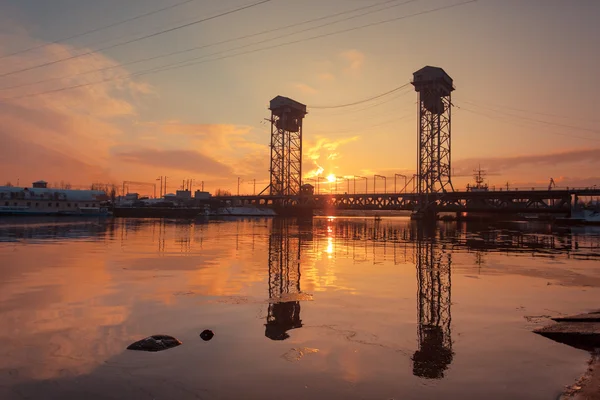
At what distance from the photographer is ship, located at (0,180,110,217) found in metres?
125

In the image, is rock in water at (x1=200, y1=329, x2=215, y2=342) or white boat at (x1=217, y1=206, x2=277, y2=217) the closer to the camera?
rock in water at (x1=200, y1=329, x2=215, y2=342)

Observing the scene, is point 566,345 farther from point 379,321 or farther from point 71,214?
point 71,214

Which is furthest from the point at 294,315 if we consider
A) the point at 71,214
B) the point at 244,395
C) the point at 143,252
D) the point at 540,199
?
the point at 71,214

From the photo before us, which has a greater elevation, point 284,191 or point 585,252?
point 284,191

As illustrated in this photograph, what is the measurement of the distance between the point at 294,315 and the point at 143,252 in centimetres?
1992

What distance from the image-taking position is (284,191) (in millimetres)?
169500

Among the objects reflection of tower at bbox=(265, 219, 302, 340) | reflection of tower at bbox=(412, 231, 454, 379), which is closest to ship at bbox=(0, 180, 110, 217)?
reflection of tower at bbox=(265, 219, 302, 340)

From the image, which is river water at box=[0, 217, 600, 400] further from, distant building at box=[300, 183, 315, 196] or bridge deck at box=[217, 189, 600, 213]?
distant building at box=[300, 183, 315, 196]

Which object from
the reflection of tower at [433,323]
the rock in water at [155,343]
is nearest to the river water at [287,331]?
the reflection of tower at [433,323]

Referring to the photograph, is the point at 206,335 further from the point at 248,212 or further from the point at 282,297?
the point at 248,212

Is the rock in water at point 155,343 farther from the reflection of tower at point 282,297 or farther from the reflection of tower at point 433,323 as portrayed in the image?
the reflection of tower at point 433,323

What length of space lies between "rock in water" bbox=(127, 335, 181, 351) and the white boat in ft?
502

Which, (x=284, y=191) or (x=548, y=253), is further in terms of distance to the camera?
(x=284, y=191)

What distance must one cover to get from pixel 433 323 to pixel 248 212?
161936 mm
